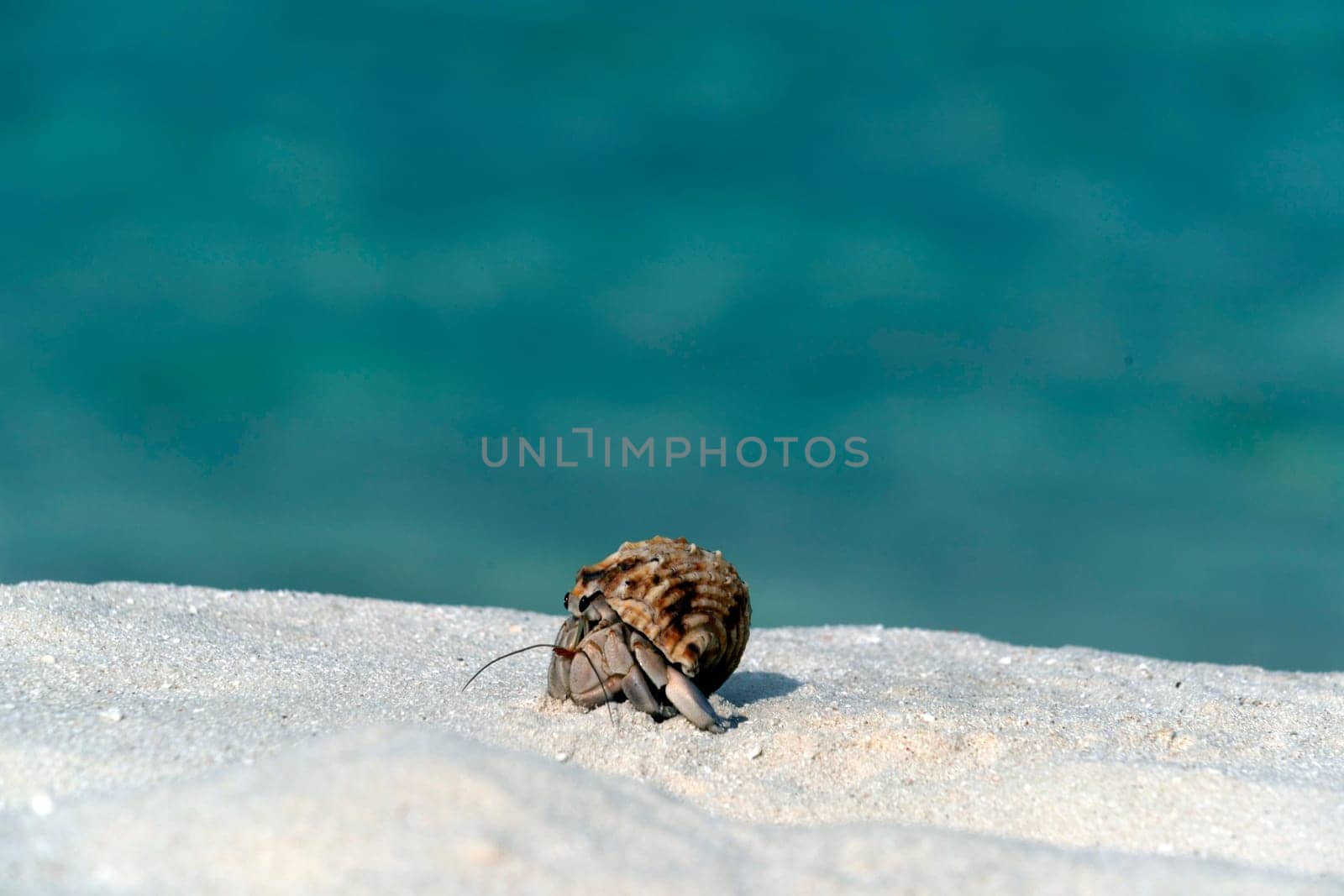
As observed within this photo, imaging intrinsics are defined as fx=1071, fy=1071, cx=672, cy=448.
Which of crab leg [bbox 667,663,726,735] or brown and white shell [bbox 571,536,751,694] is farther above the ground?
brown and white shell [bbox 571,536,751,694]

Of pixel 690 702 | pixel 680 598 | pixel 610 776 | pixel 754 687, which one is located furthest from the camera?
pixel 754 687

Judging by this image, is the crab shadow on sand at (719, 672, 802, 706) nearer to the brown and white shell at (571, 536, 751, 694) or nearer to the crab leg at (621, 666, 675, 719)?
the brown and white shell at (571, 536, 751, 694)

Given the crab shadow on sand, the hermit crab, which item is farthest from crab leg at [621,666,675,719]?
the crab shadow on sand

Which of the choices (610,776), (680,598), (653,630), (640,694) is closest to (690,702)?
(640,694)

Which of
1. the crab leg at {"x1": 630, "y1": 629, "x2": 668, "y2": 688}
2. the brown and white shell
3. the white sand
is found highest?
the brown and white shell

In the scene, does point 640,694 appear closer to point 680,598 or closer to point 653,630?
point 653,630

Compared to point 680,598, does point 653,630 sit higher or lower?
lower

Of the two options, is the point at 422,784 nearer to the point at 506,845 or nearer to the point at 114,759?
the point at 506,845
